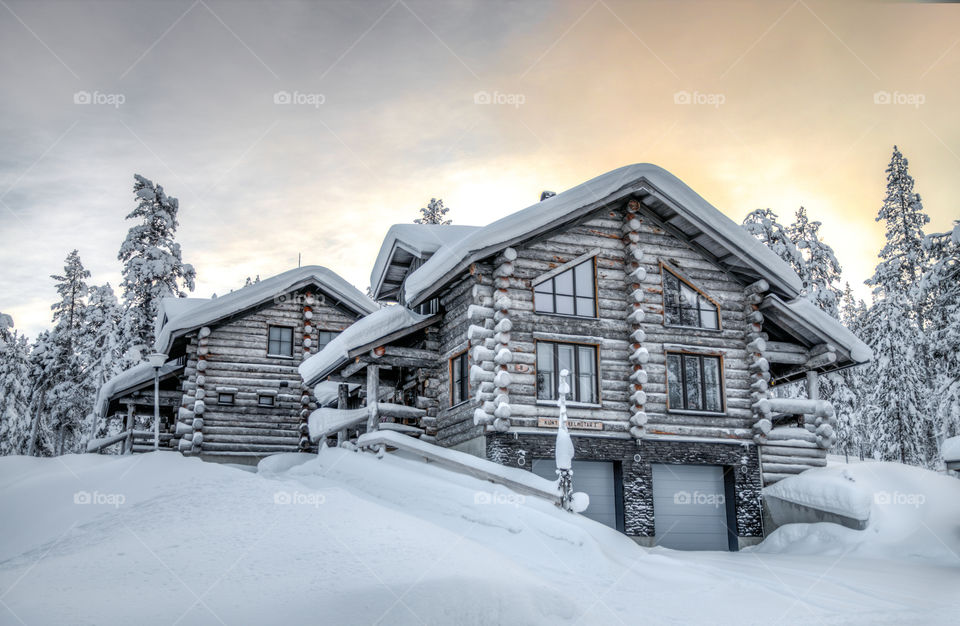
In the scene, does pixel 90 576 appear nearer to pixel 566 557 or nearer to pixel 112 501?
pixel 112 501

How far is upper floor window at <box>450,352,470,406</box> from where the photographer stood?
1914cm

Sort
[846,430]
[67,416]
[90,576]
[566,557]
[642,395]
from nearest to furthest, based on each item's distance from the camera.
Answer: [90,576] < [566,557] < [642,395] < [846,430] < [67,416]

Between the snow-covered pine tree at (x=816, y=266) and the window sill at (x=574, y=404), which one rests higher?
the snow-covered pine tree at (x=816, y=266)

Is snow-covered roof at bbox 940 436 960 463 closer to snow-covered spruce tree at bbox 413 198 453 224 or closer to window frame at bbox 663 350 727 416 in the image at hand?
window frame at bbox 663 350 727 416

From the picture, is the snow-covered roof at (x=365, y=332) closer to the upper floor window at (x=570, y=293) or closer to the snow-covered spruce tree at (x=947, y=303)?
the upper floor window at (x=570, y=293)

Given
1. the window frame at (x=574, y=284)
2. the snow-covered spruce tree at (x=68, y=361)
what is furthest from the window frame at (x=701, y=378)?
the snow-covered spruce tree at (x=68, y=361)

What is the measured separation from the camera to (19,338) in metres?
51.8

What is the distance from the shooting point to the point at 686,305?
65.5 feet

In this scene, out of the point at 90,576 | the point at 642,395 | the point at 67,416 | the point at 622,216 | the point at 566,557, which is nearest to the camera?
the point at 90,576

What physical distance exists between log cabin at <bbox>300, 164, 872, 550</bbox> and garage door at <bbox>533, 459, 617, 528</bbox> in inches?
1.3

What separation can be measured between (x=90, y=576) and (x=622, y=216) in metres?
14.5

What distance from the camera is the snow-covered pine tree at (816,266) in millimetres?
34250

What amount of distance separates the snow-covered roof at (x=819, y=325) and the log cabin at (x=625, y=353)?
0.04 meters

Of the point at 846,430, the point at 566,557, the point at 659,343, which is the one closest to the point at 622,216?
the point at 659,343
